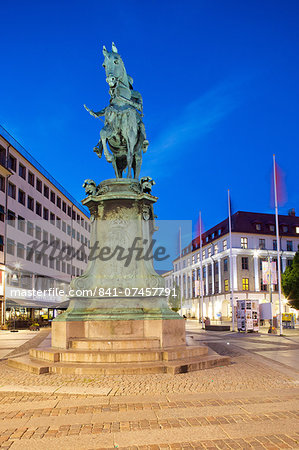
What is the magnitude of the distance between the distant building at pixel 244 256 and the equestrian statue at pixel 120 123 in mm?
62510

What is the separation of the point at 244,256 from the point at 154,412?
244 feet

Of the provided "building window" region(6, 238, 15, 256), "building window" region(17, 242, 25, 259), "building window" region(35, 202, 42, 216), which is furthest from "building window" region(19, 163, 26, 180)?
"building window" region(6, 238, 15, 256)

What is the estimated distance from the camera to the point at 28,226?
5147 centimetres

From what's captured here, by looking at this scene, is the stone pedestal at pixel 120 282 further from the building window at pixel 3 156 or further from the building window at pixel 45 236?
the building window at pixel 45 236

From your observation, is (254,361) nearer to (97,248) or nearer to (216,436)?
(97,248)

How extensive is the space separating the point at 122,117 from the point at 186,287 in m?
92.2

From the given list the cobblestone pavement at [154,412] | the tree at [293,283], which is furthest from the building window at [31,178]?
the cobblestone pavement at [154,412]

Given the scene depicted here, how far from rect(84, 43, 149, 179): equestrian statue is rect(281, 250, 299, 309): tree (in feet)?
145

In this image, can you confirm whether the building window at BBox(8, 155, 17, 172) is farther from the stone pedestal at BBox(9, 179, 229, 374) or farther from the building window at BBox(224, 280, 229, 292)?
the building window at BBox(224, 280, 229, 292)

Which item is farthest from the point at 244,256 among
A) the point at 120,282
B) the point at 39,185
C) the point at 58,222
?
the point at 120,282

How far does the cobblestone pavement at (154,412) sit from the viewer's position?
5.23 meters

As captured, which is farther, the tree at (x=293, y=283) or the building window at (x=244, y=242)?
the building window at (x=244, y=242)

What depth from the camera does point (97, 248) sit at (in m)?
12.7

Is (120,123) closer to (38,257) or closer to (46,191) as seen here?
(38,257)
